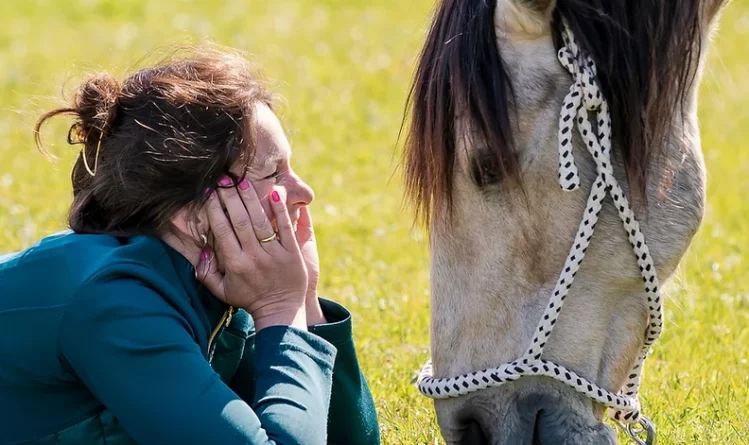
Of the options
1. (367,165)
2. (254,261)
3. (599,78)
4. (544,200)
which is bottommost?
(367,165)

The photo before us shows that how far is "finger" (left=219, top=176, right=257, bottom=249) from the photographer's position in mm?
2518

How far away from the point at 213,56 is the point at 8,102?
6811 millimetres

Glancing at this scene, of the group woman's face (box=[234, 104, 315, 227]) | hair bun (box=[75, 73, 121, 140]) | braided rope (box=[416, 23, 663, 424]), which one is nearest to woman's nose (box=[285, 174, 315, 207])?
woman's face (box=[234, 104, 315, 227])

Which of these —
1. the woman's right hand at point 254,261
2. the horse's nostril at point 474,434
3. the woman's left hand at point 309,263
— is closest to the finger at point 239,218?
the woman's right hand at point 254,261

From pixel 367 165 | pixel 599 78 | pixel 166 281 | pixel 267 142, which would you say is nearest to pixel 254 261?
pixel 166 281

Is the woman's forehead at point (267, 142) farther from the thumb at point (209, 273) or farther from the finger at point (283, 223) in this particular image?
the thumb at point (209, 273)

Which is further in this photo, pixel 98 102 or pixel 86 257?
pixel 98 102

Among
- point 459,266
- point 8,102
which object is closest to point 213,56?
point 459,266

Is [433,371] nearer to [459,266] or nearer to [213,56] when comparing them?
[459,266]

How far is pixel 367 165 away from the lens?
7.59 metres

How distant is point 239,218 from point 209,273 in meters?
0.17

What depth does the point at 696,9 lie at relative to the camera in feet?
8.85

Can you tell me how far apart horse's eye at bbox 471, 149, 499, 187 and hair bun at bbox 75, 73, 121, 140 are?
923 mm

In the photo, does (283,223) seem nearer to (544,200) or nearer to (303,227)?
(303,227)
